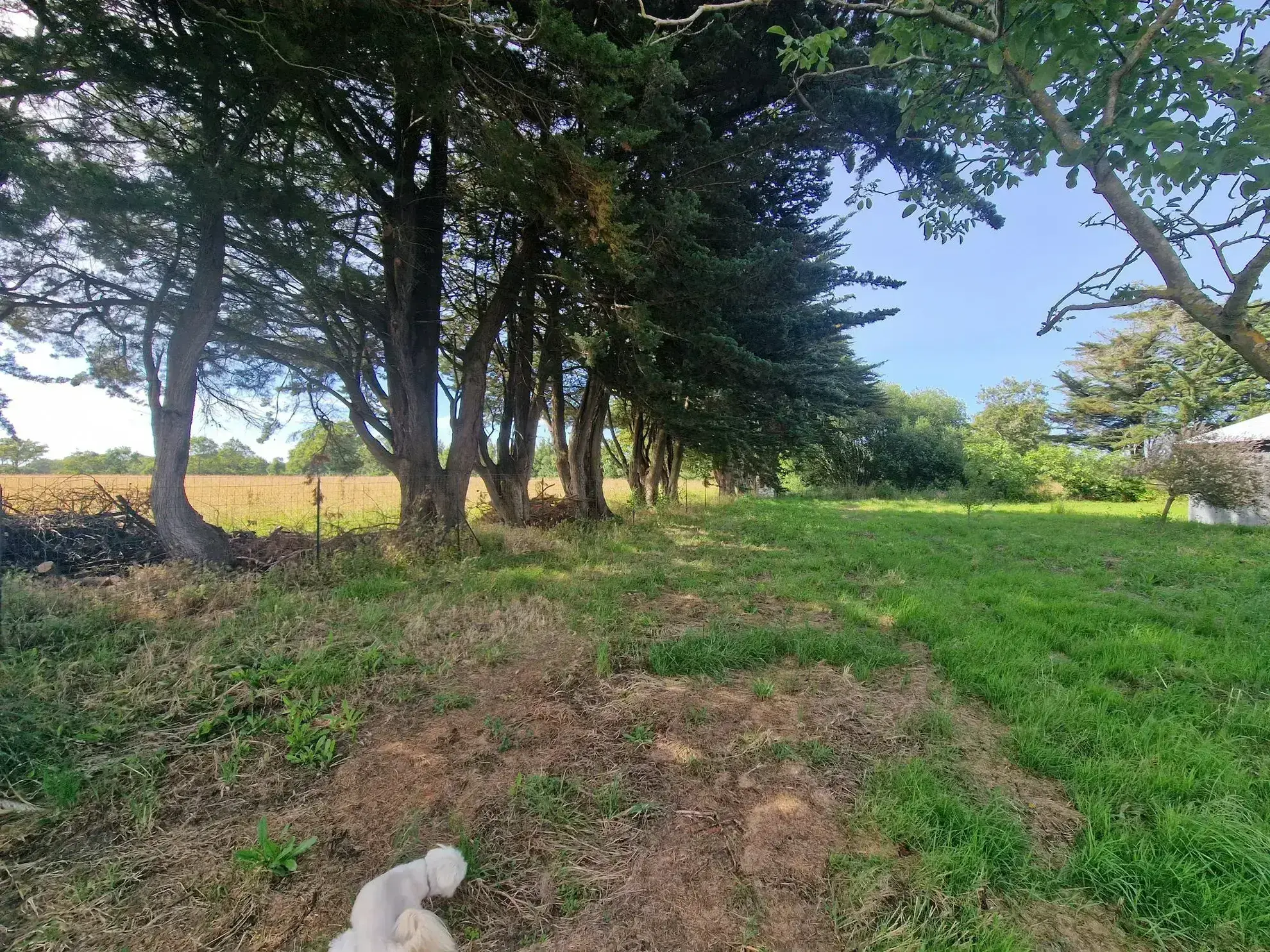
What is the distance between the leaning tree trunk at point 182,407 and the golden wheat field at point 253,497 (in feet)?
1.63

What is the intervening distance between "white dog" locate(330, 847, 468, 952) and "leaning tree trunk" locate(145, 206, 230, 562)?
219 inches

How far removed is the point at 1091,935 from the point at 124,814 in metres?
3.68

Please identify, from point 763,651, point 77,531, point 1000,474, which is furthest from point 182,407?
point 1000,474

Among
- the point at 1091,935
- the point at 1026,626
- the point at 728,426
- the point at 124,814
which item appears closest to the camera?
the point at 1091,935

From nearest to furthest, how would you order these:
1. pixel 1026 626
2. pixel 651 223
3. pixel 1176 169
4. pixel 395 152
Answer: pixel 1176 169 → pixel 1026 626 → pixel 651 223 → pixel 395 152

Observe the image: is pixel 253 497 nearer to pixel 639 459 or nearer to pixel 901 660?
pixel 639 459

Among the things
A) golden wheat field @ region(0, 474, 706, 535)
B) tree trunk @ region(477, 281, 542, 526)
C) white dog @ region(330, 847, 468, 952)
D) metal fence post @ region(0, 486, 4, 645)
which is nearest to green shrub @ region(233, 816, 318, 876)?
white dog @ region(330, 847, 468, 952)

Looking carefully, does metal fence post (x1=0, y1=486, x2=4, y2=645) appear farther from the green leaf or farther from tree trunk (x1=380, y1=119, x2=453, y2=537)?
the green leaf

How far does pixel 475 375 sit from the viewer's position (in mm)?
7633

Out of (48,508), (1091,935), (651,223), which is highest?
(651,223)

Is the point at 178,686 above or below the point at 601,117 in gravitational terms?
below

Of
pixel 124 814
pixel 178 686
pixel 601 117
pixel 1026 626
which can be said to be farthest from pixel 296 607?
pixel 1026 626

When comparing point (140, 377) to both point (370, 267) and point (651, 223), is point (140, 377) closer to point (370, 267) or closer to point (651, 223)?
point (370, 267)

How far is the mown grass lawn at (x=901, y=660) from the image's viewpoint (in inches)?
73.0
